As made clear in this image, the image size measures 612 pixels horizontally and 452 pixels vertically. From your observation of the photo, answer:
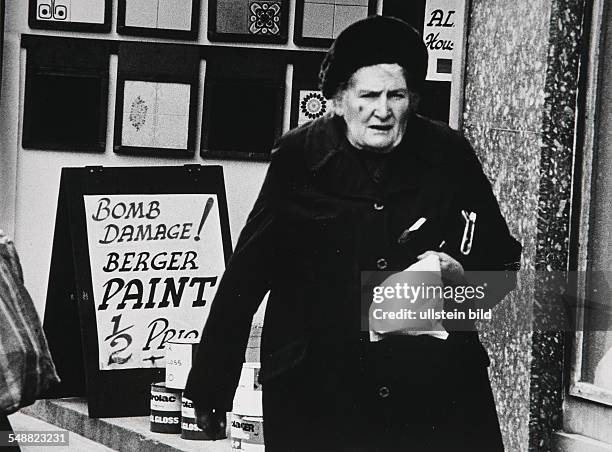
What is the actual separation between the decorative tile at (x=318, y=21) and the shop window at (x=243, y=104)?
0.24 m

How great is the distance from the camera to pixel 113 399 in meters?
6.42

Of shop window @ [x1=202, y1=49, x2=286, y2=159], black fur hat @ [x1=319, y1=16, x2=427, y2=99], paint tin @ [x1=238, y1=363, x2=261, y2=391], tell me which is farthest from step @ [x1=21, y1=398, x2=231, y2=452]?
black fur hat @ [x1=319, y1=16, x2=427, y2=99]

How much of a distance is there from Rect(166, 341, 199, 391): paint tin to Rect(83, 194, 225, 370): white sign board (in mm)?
339

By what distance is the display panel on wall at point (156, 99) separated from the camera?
768cm

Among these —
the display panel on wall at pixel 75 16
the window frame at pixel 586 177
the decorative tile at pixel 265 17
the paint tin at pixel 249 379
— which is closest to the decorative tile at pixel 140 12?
the display panel on wall at pixel 75 16

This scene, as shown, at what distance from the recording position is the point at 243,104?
769cm

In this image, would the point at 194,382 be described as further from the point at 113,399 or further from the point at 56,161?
the point at 56,161

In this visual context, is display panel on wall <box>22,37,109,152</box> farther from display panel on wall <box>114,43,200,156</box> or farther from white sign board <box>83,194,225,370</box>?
white sign board <box>83,194,225,370</box>

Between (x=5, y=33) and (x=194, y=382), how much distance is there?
14.6 ft

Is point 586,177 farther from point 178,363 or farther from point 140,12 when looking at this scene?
point 140,12

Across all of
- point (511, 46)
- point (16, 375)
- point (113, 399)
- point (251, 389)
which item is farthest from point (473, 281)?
point (113, 399)

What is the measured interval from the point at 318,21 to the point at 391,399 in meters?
4.38

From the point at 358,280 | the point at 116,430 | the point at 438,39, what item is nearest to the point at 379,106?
the point at 358,280

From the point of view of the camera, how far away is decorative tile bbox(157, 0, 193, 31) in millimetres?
7660
